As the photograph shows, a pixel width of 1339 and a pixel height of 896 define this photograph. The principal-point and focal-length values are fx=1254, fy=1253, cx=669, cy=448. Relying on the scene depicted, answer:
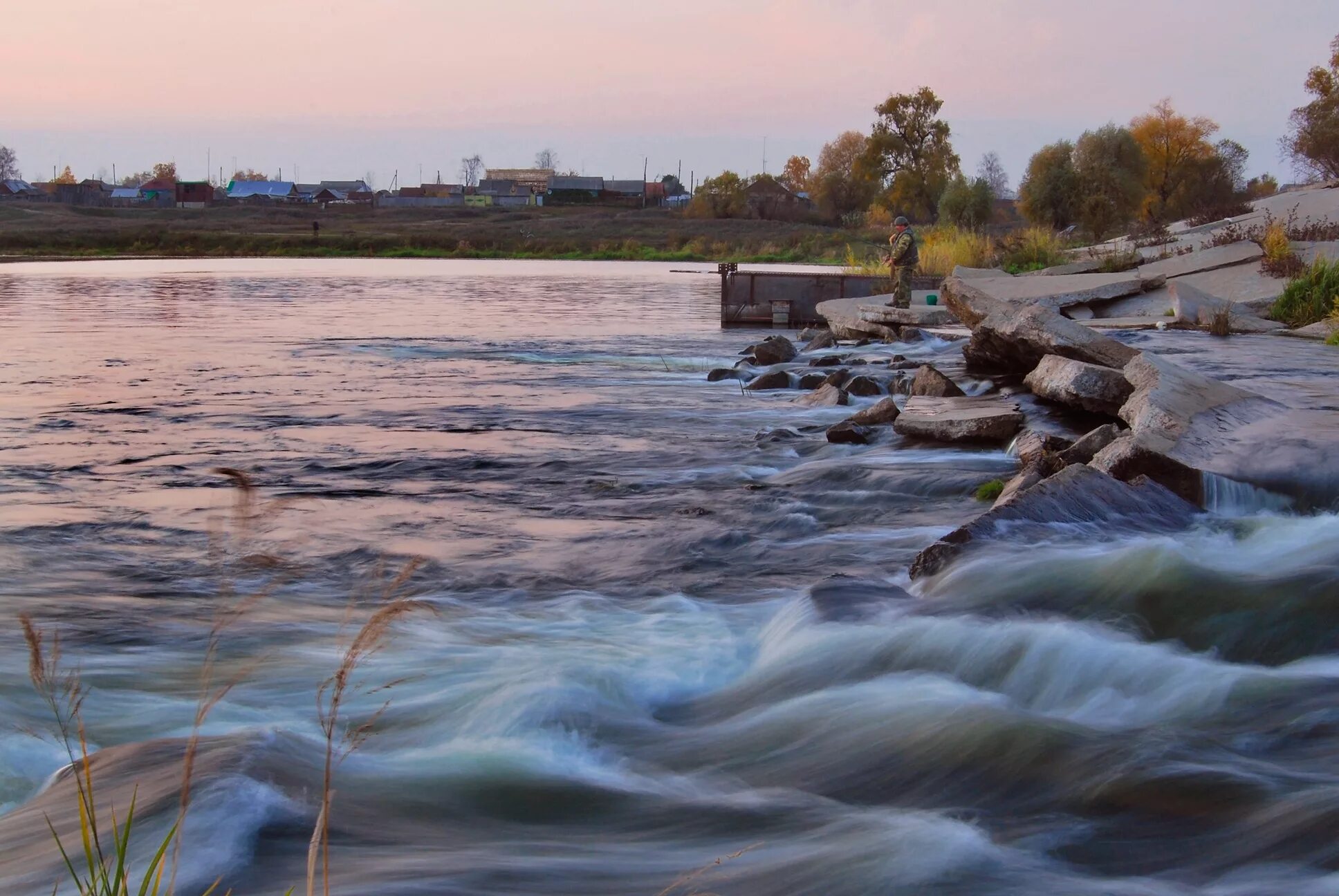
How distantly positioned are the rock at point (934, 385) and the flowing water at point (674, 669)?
2307mm

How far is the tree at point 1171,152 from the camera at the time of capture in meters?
75.4

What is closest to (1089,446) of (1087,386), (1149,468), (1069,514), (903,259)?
(1149,468)

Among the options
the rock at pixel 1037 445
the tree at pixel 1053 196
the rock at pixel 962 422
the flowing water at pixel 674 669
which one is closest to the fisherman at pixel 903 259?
the flowing water at pixel 674 669

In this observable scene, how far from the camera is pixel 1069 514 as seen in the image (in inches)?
294

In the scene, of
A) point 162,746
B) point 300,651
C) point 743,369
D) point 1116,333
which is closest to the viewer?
point 162,746

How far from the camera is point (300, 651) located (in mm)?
6074

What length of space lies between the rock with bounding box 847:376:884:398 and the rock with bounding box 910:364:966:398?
4.44 feet

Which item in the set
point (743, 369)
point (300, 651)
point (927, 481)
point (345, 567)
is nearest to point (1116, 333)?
point (743, 369)

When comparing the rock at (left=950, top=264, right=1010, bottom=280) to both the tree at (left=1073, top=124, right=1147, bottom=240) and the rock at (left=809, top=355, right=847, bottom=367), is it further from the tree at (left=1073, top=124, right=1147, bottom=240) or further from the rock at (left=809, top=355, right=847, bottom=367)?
the tree at (left=1073, top=124, right=1147, bottom=240)

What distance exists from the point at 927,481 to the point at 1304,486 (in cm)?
277

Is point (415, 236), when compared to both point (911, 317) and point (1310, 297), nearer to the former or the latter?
point (911, 317)

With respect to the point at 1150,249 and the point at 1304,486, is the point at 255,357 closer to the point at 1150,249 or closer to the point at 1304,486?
the point at 1304,486

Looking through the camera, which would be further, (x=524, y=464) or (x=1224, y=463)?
(x=524, y=464)

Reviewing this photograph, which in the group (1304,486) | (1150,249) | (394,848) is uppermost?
(1150,249)
